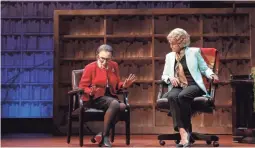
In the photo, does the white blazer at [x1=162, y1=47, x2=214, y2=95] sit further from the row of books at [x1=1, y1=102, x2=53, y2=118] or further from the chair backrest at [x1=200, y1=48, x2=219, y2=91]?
the row of books at [x1=1, y1=102, x2=53, y2=118]

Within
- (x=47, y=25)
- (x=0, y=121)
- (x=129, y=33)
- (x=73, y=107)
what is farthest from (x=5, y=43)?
(x=73, y=107)

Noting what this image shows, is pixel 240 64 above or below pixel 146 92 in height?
above

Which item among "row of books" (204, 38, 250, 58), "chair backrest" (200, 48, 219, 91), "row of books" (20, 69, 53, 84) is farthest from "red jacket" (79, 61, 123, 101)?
"row of books" (20, 69, 53, 84)

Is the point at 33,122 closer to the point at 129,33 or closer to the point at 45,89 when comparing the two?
the point at 45,89

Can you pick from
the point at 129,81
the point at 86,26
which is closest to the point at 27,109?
the point at 86,26

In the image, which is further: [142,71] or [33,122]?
[33,122]

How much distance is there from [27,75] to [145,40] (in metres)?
1.97

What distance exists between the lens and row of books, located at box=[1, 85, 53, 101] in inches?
272

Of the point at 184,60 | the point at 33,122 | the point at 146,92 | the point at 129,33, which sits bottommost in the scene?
the point at 33,122

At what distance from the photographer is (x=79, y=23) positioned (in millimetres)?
6250

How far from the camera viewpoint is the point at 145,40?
20.4ft

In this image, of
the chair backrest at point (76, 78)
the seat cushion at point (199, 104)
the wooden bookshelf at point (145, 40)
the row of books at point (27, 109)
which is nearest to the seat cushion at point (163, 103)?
the seat cushion at point (199, 104)

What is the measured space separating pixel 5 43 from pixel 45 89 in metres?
0.93

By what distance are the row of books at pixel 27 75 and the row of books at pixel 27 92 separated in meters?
0.10
